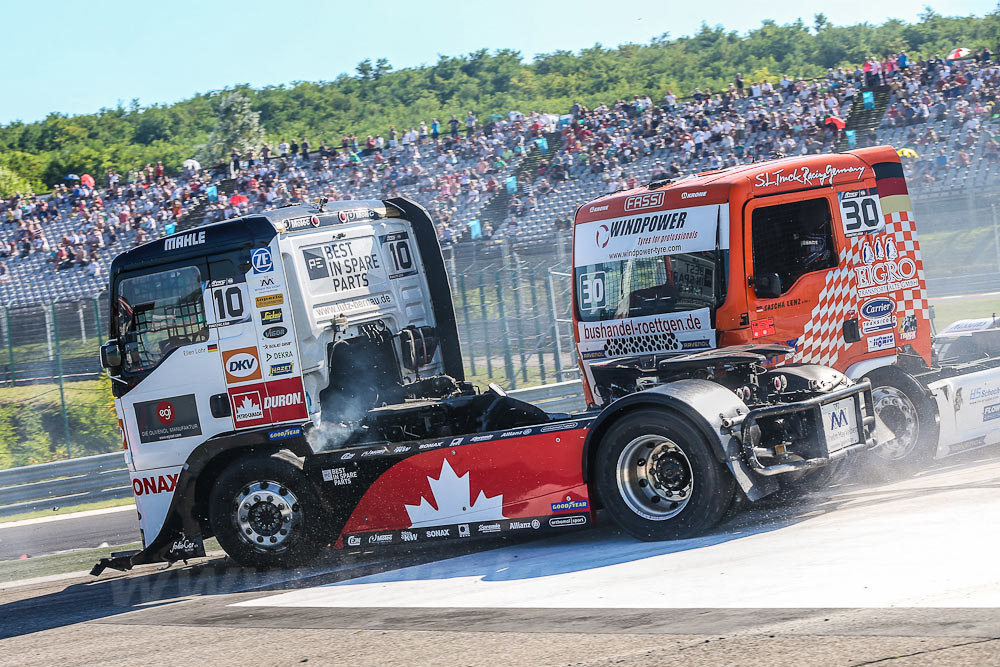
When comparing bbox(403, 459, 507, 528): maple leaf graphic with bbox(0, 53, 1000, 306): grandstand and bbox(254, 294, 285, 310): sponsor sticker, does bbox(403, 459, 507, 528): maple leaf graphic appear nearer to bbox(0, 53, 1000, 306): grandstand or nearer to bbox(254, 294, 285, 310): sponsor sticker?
bbox(254, 294, 285, 310): sponsor sticker

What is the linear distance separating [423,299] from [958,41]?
226 ft

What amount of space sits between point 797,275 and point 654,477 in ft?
7.88

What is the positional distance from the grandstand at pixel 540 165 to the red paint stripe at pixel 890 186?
1533 cm

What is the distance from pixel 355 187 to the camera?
39.0 meters

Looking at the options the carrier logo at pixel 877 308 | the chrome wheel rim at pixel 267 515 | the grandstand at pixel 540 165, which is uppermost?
the grandstand at pixel 540 165

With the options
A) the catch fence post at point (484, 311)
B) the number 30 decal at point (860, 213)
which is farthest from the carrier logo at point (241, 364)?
the catch fence post at point (484, 311)

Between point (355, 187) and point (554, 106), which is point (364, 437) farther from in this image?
point (554, 106)

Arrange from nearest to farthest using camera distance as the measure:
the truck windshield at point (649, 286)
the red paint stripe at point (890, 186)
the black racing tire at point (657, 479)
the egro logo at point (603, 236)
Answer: the black racing tire at point (657, 479)
the truck windshield at point (649, 286)
the red paint stripe at point (890, 186)
the egro logo at point (603, 236)

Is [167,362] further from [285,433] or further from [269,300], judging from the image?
[285,433]

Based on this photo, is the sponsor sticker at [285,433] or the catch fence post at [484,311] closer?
the sponsor sticker at [285,433]

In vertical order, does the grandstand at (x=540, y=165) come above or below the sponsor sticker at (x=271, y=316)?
above

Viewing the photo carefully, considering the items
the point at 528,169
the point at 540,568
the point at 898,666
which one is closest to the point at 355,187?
the point at 528,169

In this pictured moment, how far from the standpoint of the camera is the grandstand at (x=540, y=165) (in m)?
28.9

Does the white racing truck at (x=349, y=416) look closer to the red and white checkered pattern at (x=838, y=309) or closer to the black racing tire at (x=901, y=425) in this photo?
the red and white checkered pattern at (x=838, y=309)
